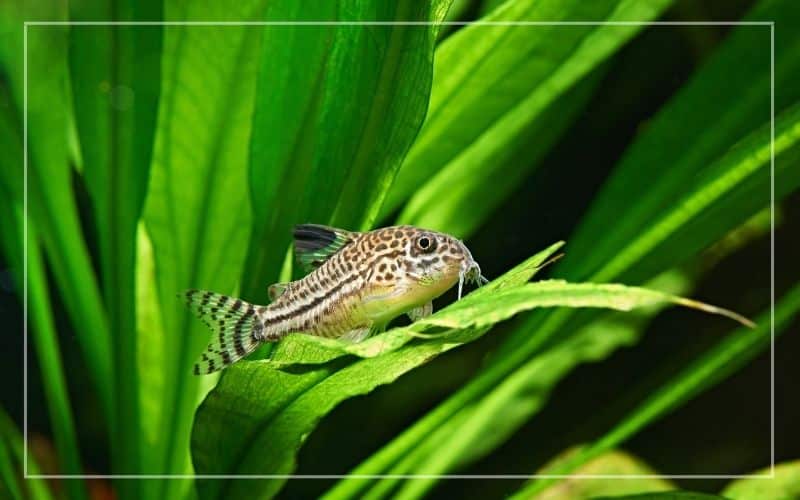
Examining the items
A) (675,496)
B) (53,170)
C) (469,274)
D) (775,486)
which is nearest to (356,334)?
(469,274)

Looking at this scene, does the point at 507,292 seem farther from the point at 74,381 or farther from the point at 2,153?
the point at 74,381

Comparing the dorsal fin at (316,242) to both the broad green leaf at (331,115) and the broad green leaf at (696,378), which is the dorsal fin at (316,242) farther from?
the broad green leaf at (696,378)

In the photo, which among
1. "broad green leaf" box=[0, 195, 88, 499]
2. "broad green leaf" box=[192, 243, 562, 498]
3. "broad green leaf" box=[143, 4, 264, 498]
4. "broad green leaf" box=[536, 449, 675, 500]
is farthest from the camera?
"broad green leaf" box=[536, 449, 675, 500]

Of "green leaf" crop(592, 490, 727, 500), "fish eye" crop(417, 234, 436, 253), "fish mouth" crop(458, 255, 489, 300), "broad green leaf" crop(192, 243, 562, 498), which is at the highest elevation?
"fish eye" crop(417, 234, 436, 253)

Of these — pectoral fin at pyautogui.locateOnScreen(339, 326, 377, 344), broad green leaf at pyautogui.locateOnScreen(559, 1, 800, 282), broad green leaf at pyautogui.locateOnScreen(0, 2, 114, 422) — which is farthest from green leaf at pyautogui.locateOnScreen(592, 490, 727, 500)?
Answer: broad green leaf at pyautogui.locateOnScreen(0, 2, 114, 422)

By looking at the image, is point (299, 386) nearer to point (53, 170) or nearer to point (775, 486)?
point (53, 170)

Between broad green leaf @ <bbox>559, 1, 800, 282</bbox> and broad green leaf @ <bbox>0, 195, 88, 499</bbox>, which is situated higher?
broad green leaf @ <bbox>559, 1, 800, 282</bbox>

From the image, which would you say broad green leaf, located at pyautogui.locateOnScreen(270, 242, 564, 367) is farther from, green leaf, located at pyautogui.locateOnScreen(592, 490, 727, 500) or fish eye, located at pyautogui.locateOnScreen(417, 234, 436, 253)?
green leaf, located at pyautogui.locateOnScreen(592, 490, 727, 500)
